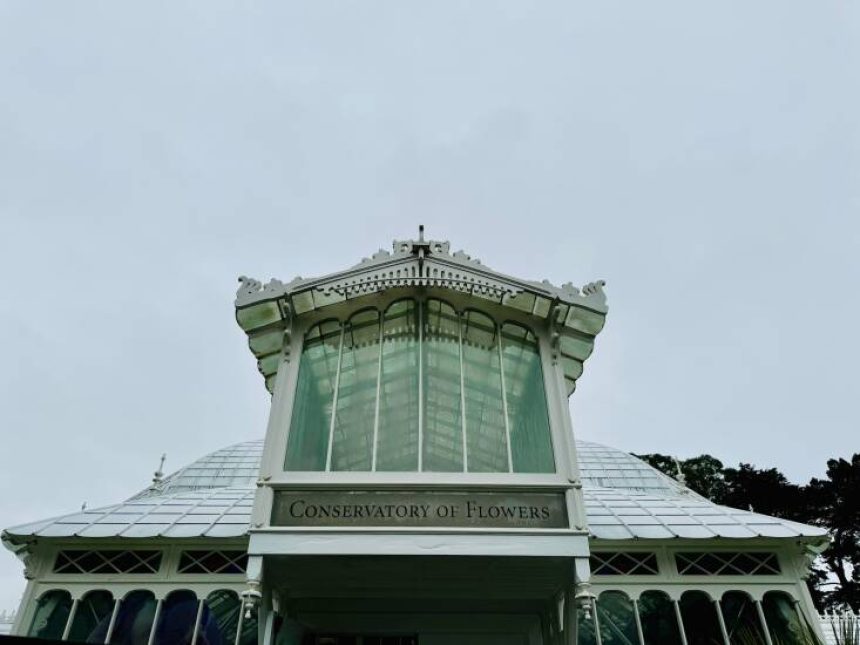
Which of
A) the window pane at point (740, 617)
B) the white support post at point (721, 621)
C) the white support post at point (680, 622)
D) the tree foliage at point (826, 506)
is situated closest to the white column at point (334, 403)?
the white support post at point (680, 622)

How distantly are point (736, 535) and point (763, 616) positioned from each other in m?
1.24

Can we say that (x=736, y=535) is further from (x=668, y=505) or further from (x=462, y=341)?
(x=462, y=341)

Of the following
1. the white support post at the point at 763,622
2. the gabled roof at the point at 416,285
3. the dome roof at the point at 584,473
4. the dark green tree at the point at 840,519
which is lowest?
the white support post at the point at 763,622

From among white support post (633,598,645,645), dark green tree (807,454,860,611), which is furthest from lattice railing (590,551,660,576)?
dark green tree (807,454,860,611)

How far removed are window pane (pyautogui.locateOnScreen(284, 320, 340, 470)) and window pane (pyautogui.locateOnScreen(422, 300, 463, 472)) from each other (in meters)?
1.38

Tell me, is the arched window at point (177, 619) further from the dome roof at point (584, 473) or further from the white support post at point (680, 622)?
the white support post at point (680, 622)

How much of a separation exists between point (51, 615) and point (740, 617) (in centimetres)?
1109

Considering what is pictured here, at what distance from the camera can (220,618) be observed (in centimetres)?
957

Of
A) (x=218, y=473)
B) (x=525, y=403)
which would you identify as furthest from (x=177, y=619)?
(x=218, y=473)

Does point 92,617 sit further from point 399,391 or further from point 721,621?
point 721,621

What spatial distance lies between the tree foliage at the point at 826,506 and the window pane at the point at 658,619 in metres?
27.2

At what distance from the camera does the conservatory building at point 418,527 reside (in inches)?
285

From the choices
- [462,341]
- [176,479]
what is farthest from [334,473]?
[176,479]

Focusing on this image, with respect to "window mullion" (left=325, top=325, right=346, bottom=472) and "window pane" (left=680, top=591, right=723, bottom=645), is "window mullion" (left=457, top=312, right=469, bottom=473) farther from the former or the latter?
"window pane" (left=680, top=591, right=723, bottom=645)
